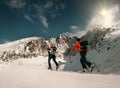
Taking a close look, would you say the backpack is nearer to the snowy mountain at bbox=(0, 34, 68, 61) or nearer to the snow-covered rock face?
the snow-covered rock face

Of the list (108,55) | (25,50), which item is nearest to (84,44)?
(108,55)

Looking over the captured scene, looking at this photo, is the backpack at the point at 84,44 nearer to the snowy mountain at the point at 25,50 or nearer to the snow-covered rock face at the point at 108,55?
the snow-covered rock face at the point at 108,55

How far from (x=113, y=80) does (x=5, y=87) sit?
4.10 m

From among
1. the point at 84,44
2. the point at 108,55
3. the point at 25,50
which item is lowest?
the point at 84,44

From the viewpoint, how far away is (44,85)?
352 inches

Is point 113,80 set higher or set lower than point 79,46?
lower

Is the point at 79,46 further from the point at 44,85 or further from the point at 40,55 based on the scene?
the point at 40,55

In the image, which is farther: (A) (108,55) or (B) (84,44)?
(A) (108,55)

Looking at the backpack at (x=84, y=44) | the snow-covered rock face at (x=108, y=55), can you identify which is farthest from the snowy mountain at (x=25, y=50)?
the backpack at (x=84, y=44)

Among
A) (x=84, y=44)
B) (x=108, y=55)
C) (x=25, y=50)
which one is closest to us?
(x=84, y=44)

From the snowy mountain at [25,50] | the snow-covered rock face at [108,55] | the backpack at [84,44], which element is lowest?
the backpack at [84,44]

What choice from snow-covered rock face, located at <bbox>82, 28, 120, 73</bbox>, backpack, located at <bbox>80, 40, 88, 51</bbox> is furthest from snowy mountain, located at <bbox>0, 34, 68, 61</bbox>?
backpack, located at <bbox>80, 40, 88, 51</bbox>

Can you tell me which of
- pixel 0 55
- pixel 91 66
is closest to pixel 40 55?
pixel 0 55

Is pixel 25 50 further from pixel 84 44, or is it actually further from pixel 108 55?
pixel 84 44
